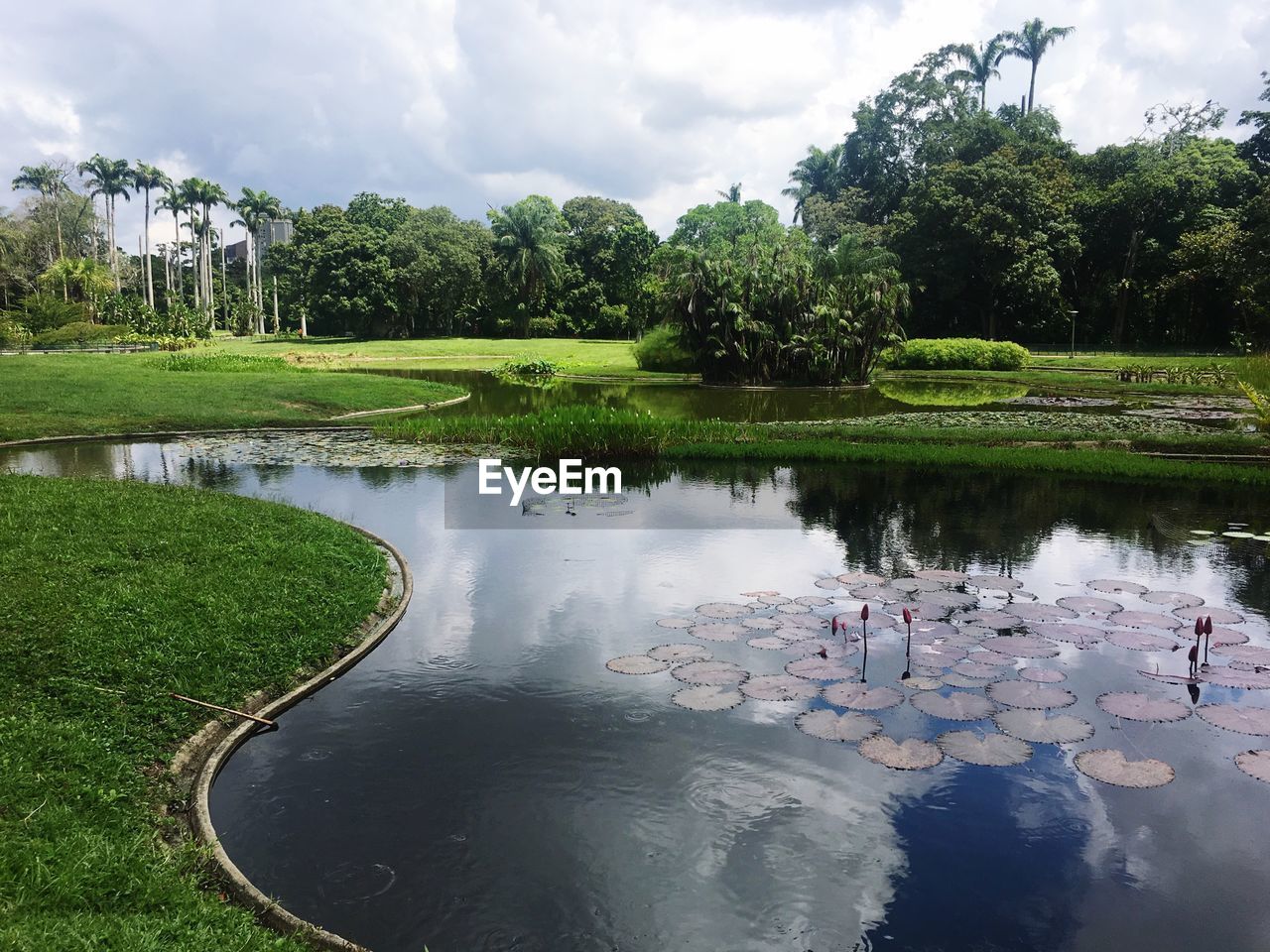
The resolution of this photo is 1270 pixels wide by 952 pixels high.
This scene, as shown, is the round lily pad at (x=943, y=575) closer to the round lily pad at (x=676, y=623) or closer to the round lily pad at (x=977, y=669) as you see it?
the round lily pad at (x=977, y=669)

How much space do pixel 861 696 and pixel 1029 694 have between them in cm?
100

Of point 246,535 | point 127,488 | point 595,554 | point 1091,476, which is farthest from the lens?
point 1091,476

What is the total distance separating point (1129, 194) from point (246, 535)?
168 feet

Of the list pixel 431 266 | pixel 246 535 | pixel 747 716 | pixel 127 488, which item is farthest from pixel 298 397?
pixel 431 266

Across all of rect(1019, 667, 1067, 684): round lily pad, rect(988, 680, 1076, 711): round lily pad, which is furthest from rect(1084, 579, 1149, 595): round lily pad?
rect(988, 680, 1076, 711): round lily pad

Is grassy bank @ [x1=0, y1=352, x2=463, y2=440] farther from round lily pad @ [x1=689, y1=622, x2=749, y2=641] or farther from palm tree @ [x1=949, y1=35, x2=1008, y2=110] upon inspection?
palm tree @ [x1=949, y1=35, x2=1008, y2=110]

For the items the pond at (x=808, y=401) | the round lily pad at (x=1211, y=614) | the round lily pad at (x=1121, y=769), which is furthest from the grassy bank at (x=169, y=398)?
the round lily pad at (x=1121, y=769)

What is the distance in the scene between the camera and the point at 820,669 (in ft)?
18.9

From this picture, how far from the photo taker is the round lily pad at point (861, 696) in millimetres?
5246

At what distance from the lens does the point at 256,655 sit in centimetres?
571

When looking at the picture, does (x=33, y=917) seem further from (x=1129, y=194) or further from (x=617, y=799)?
(x=1129, y=194)

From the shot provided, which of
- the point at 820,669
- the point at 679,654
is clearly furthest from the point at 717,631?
the point at 820,669

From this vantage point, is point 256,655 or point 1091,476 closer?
point 256,655

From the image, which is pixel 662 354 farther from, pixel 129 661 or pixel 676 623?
pixel 129 661
